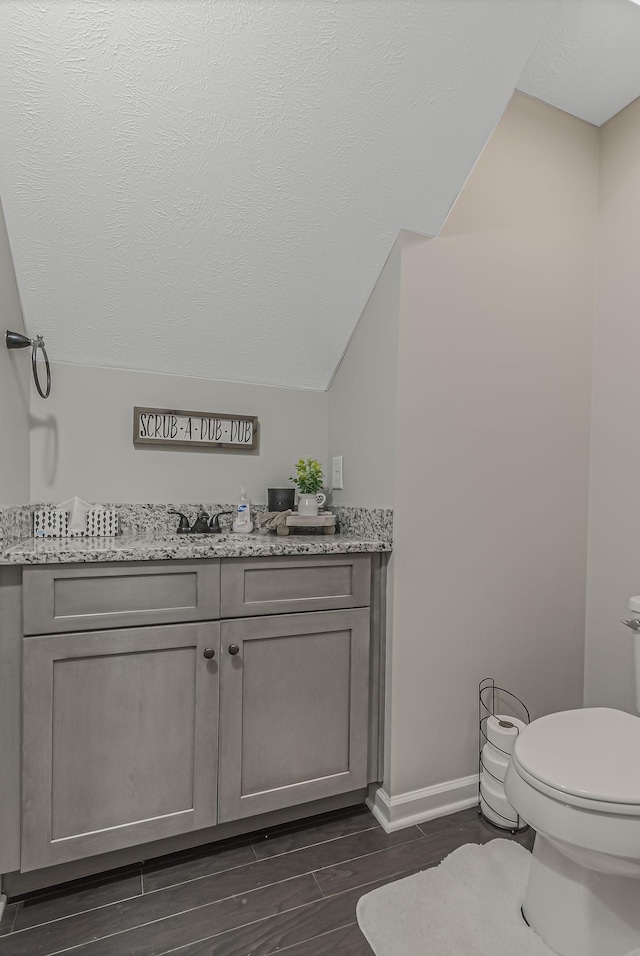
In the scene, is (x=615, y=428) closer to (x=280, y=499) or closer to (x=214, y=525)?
(x=280, y=499)

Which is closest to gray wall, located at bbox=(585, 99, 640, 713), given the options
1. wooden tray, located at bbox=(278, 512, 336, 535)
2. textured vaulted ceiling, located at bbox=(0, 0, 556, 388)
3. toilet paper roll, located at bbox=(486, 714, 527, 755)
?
toilet paper roll, located at bbox=(486, 714, 527, 755)

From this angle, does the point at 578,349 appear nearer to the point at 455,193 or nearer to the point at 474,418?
the point at 474,418

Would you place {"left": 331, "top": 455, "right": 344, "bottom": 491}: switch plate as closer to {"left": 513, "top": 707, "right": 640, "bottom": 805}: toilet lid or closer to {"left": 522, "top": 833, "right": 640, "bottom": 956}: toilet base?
{"left": 513, "top": 707, "right": 640, "bottom": 805}: toilet lid

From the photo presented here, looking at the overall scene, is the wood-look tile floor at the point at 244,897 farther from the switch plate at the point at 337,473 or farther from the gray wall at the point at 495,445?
the switch plate at the point at 337,473

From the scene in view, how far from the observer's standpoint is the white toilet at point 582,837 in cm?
110

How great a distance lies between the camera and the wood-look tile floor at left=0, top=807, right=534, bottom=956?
4.09 feet

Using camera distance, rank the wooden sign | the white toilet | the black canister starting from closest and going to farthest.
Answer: the white toilet < the wooden sign < the black canister

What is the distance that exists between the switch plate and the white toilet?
3.68ft

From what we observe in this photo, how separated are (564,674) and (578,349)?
1.32m

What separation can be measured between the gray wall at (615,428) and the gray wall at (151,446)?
3.79ft

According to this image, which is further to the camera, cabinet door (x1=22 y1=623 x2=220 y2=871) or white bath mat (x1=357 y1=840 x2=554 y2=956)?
cabinet door (x1=22 y1=623 x2=220 y2=871)

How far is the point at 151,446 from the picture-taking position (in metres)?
1.98

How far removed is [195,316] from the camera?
1.86m

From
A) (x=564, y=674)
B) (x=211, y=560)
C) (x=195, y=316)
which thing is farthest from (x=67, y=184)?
(x=564, y=674)
